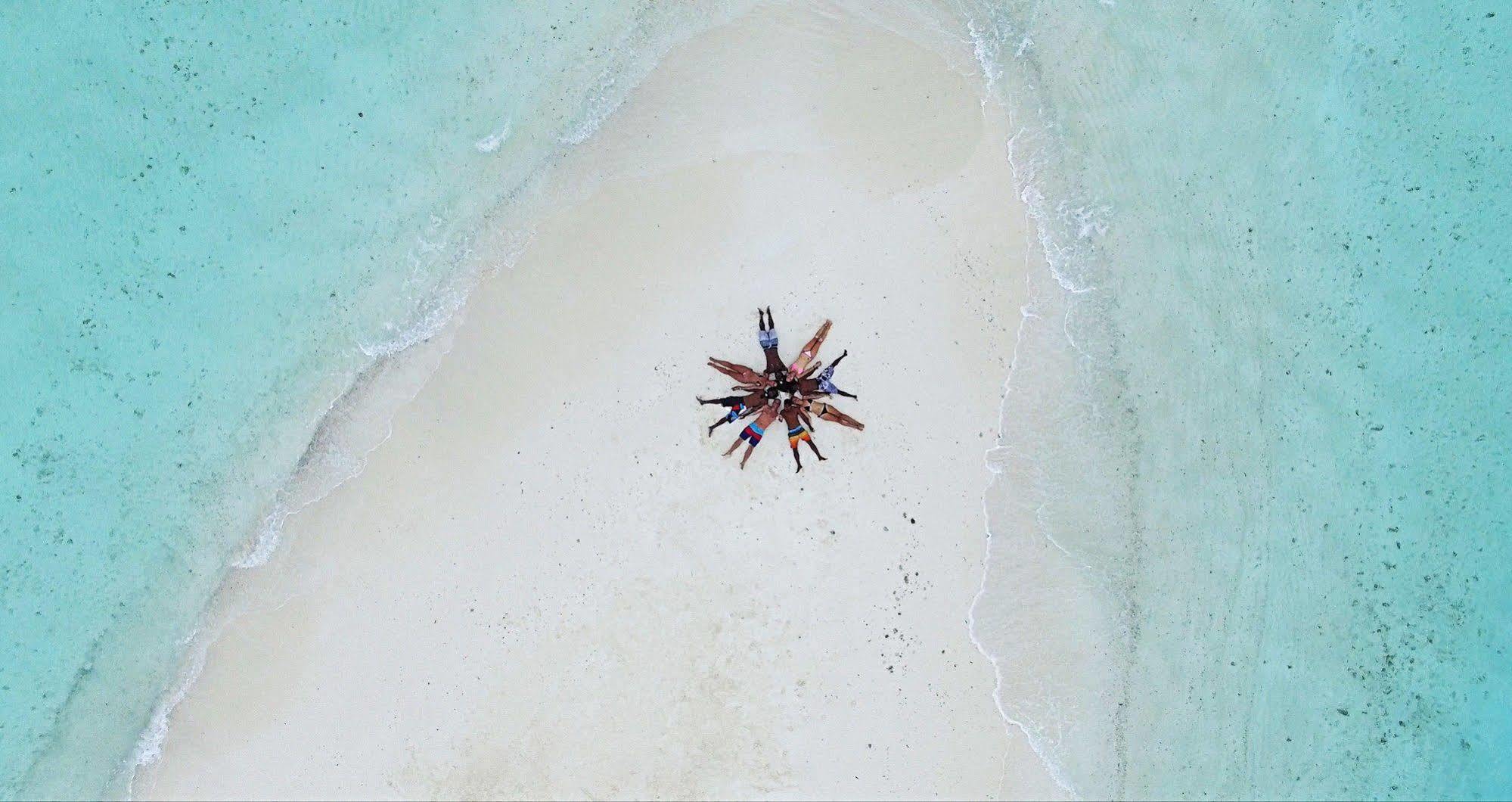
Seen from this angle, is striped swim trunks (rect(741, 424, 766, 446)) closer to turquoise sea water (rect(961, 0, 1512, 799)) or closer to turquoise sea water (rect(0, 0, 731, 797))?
turquoise sea water (rect(961, 0, 1512, 799))

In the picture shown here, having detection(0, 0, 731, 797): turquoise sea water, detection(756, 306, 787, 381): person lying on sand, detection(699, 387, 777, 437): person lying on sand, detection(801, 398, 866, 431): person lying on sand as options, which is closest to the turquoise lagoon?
detection(0, 0, 731, 797): turquoise sea water

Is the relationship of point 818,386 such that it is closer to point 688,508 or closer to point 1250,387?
point 688,508

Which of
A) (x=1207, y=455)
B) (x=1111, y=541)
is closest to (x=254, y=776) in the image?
(x=1111, y=541)

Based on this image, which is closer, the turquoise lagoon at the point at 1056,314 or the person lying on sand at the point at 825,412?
the person lying on sand at the point at 825,412

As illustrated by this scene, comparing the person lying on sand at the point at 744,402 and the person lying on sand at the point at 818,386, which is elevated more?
the person lying on sand at the point at 818,386

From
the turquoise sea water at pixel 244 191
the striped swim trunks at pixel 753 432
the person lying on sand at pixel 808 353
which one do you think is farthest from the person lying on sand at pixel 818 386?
the turquoise sea water at pixel 244 191

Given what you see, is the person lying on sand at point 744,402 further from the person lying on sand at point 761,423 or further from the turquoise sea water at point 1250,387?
the turquoise sea water at point 1250,387
